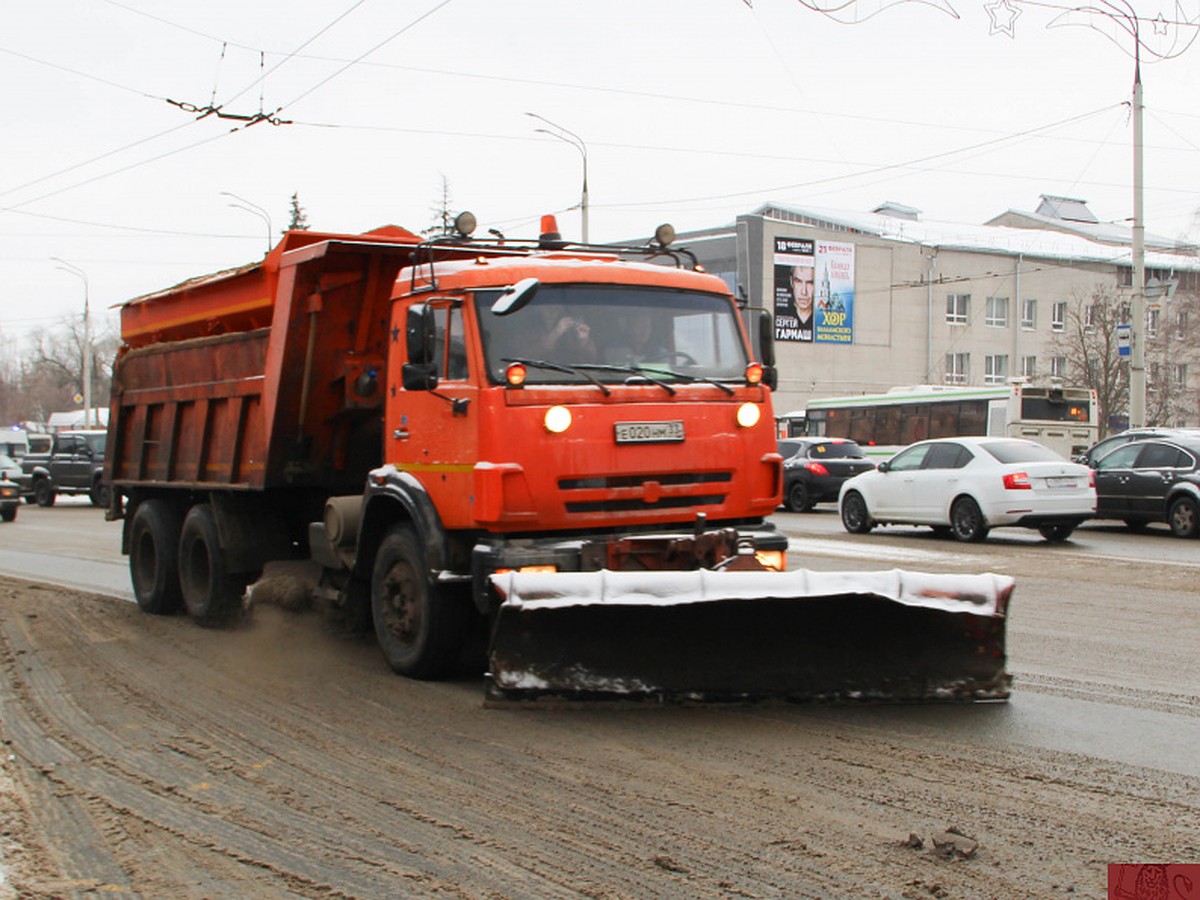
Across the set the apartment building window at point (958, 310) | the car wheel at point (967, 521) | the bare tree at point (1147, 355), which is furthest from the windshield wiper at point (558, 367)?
the apartment building window at point (958, 310)

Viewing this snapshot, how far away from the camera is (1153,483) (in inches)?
802

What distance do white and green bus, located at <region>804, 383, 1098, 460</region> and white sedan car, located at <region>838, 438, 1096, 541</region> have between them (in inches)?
538

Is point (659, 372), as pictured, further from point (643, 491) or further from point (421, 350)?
point (421, 350)

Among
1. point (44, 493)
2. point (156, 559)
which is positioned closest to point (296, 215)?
point (44, 493)

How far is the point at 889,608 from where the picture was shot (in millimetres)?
6832

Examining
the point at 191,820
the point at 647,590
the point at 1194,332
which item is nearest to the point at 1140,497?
the point at 647,590

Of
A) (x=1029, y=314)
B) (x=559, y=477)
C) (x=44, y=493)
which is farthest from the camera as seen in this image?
(x=1029, y=314)

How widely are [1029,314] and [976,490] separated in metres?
53.8

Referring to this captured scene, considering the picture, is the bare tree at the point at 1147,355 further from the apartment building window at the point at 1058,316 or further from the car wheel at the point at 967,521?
the car wheel at the point at 967,521

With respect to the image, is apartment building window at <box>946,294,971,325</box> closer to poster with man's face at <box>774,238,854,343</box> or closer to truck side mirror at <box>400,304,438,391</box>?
poster with man's face at <box>774,238,854,343</box>

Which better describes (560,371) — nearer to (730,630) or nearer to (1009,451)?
(730,630)

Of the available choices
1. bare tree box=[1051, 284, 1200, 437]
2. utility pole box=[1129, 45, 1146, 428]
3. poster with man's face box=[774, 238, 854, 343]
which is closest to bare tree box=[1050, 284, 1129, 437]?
bare tree box=[1051, 284, 1200, 437]

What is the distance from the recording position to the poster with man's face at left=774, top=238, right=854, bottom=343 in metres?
64.0

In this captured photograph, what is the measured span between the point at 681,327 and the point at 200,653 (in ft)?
14.5
